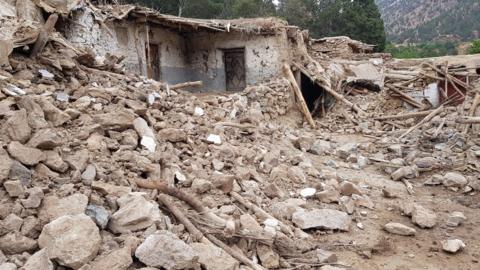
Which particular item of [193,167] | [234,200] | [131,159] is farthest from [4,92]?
[234,200]

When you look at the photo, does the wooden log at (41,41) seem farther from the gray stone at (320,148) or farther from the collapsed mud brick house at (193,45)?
the gray stone at (320,148)

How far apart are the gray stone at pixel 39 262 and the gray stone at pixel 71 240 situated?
5 centimetres

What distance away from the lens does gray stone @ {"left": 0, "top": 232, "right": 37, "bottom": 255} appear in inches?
130

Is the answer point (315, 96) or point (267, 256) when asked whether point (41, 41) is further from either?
point (315, 96)

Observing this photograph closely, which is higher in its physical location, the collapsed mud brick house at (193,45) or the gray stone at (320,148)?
the collapsed mud brick house at (193,45)

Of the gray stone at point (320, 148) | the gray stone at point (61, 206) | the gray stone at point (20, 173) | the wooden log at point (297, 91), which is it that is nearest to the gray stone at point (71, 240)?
the gray stone at point (61, 206)

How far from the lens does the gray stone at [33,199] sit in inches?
145

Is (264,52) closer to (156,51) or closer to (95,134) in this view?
(156,51)

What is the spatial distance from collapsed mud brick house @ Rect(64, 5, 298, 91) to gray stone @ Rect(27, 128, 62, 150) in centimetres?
588

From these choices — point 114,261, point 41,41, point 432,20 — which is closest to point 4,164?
point 114,261

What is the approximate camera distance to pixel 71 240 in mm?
3340

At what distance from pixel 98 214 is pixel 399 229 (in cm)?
387

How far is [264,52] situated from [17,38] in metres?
8.08

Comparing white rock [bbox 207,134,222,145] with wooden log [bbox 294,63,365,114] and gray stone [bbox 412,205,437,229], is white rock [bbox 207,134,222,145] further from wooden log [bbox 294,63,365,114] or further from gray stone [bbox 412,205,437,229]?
wooden log [bbox 294,63,365,114]
